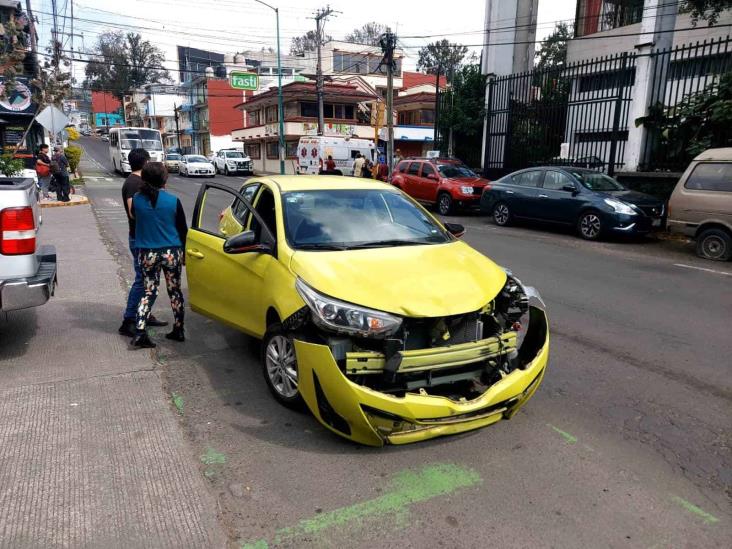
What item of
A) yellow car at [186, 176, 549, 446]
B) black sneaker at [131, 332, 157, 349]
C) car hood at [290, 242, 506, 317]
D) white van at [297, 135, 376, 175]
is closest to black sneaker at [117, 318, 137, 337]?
black sneaker at [131, 332, 157, 349]

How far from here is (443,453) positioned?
3.42m

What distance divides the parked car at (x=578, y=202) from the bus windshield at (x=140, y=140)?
84.5 feet

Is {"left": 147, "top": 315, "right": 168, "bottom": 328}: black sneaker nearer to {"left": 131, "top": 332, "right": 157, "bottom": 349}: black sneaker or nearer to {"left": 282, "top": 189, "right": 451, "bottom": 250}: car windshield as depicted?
{"left": 131, "top": 332, "right": 157, "bottom": 349}: black sneaker

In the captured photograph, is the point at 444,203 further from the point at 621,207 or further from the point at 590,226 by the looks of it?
the point at 621,207

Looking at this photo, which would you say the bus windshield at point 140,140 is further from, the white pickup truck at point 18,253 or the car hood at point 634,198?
the white pickup truck at point 18,253

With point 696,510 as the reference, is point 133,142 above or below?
above

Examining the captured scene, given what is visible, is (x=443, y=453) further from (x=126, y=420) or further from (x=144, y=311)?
(x=144, y=311)

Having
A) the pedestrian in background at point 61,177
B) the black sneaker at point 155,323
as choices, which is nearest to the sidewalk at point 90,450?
the black sneaker at point 155,323

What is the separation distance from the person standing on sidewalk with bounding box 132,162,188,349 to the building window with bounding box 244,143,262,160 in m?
45.8

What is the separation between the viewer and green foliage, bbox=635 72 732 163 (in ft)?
43.5

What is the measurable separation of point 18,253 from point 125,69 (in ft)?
318

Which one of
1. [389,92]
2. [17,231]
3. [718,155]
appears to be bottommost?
[17,231]

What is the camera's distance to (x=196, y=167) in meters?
35.9

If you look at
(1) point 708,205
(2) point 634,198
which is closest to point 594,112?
(2) point 634,198
